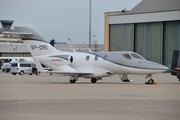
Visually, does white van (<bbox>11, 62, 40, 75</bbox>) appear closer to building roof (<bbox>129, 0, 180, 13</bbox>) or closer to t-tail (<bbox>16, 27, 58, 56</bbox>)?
building roof (<bbox>129, 0, 180, 13</bbox>)

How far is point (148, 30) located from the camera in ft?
196

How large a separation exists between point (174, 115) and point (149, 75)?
16352 mm

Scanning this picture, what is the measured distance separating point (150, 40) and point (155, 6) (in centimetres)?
463

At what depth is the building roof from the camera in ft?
189

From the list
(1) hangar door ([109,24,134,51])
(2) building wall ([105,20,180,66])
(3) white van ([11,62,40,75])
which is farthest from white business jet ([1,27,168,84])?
(1) hangar door ([109,24,134,51])

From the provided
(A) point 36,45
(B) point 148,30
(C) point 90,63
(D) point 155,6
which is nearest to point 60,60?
(C) point 90,63

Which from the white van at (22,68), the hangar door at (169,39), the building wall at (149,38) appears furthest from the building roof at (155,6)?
the white van at (22,68)

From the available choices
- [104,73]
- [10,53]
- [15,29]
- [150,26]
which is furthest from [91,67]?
[10,53]

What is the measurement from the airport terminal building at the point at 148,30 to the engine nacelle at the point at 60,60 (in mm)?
26697

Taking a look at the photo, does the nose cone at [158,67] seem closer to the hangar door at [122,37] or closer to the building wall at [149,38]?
the building wall at [149,38]

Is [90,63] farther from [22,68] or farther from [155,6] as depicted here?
[155,6]

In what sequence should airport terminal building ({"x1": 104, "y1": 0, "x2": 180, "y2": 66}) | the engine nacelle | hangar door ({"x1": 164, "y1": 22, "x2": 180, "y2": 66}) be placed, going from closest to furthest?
1. the engine nacelle
2. hangar door ({"x1": 164, "y1": 22, "x2": 180, "y2": 66})
3. airport terminal building ({"x1": 104, "y1": 0, "x2": 180, "y2": 66})

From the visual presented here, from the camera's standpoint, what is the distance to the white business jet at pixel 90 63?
29156mm

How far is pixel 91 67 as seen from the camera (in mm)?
31078
